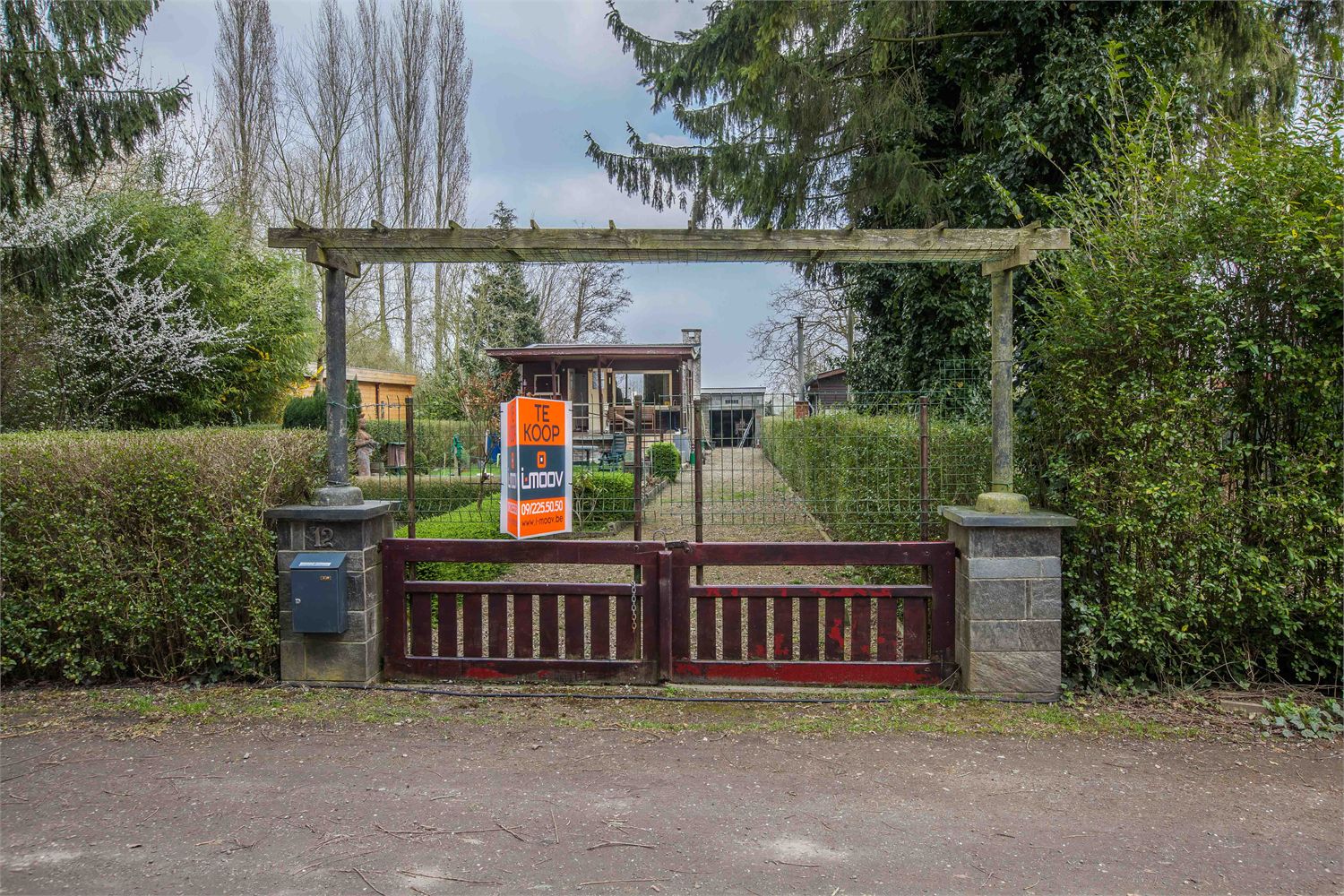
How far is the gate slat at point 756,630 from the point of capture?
14.7 ft

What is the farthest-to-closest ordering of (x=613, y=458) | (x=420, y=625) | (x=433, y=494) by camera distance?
(x=613, y=458) < (x=433, y=494) < (x=420, y=625)

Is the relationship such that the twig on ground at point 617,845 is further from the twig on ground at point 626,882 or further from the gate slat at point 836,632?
the gate slat at point 836,632

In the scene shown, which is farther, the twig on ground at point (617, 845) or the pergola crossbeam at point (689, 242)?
the pergola crossbeam at point (689, 242)

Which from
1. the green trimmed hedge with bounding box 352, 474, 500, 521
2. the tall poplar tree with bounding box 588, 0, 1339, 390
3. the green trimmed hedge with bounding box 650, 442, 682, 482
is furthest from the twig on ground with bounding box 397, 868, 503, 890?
the green trimmed hedge with bounding box 650, 442, 682, 482

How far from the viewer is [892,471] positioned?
6.26 meters

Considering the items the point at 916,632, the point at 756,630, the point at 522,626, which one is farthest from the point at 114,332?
the point at 916,632

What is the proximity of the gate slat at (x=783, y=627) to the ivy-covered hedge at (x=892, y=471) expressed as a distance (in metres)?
1.68

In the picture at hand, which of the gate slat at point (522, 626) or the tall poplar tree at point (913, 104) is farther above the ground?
the tall poplar tree at point (913, 104)

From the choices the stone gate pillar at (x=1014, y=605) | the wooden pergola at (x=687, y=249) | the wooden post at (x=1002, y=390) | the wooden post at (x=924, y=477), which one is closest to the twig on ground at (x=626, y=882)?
the stone gate pillar at (x=1014, y=605)

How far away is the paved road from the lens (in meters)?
2.61

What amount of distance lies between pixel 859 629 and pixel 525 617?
2106mm

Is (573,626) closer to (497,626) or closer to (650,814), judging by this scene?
(497,626)

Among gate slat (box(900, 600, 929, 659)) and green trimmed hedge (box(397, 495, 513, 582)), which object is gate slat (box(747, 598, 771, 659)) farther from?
green trimmed hedge (box(397, 495, 513, 582))

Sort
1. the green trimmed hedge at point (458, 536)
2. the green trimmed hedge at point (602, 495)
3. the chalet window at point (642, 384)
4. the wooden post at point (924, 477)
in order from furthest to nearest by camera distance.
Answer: the chalet window at point (642, 384) < the green trimmed hedge at point (602, 495) < the green trimmed hedge at point (458, 536) < the wooden post at point (924, 477)
